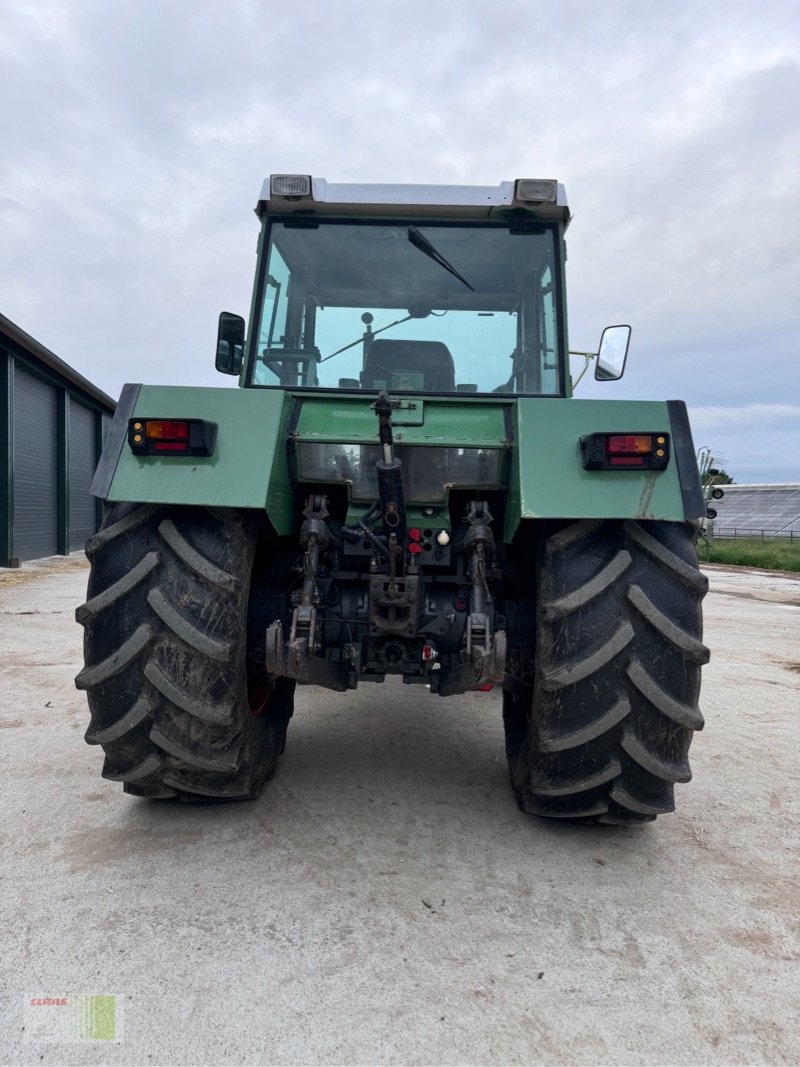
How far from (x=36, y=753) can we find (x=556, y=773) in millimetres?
2670

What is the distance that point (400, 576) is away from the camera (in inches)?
110

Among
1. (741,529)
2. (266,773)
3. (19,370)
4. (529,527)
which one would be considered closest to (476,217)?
(529,527)

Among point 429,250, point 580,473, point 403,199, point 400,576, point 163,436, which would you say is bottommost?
point 400,576

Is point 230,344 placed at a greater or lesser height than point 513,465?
greater

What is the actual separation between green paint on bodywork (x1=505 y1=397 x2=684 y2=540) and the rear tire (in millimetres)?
162

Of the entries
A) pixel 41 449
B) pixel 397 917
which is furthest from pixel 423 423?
pixel 41 449

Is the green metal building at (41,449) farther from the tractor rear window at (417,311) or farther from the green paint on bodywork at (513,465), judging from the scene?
the green paint on bodywork at (513,465)

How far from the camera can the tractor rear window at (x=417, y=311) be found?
354 cm

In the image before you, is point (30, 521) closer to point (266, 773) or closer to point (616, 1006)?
point (266, 773)

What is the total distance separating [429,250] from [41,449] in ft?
49.6

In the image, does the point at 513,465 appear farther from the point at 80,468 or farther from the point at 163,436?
the point at 80,468

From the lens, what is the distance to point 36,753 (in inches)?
151

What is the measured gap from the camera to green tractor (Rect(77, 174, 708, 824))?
2.59 meters

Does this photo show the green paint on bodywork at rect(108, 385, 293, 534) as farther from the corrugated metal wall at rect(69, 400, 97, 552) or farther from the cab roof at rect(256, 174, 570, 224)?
the corrugated metal wall at rect(69, 400, 97, 552)
